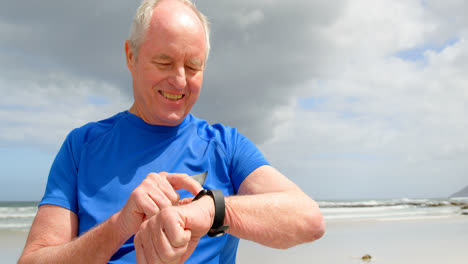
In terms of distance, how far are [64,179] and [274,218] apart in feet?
3.49

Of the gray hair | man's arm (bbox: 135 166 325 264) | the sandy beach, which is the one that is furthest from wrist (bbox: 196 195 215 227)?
the sandy beach

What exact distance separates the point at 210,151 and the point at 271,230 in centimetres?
60

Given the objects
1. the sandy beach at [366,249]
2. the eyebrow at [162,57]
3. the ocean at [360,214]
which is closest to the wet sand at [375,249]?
the sandy beach at [366,249]

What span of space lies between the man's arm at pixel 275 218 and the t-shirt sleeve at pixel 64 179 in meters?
0.84

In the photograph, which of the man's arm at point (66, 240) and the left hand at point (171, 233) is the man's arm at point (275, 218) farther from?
the man's arm at point (66, 240)

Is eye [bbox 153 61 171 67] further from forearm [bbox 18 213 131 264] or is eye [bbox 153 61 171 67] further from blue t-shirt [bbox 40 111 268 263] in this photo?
forearm [bbox 18 213 131 264]

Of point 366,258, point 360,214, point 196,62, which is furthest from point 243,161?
point 360,214

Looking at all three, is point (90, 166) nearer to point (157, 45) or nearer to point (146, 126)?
point (146, 126)

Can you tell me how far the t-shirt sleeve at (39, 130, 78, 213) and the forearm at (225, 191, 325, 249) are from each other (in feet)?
2.77

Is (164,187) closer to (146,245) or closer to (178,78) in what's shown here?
(146,245)

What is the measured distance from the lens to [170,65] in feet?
5.53

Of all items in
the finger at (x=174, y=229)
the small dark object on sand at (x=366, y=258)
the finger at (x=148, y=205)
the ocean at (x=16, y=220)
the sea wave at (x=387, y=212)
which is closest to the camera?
the finger at (x=174, y=229)

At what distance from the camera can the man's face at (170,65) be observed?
164cm

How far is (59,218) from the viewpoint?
160 cm
